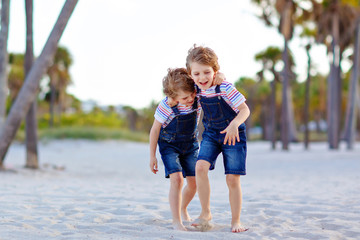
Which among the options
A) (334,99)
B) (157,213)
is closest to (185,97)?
(157,213)

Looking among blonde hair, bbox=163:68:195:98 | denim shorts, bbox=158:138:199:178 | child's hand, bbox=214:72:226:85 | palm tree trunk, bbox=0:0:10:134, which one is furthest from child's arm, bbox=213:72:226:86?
palm tree trunk, bbox=0:0:10:134

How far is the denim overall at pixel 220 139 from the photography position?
351cm

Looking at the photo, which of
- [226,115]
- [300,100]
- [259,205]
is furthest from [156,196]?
[300,100]

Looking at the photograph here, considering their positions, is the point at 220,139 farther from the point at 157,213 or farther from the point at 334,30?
the point at 334,30

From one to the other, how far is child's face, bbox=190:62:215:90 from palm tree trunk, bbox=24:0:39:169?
6439mm

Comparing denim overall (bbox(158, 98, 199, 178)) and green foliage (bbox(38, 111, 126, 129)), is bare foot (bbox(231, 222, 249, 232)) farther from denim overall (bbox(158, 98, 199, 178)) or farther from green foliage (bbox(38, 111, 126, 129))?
green foliage (bbox(38, 111, 126, 129))

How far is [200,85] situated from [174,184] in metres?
0.90

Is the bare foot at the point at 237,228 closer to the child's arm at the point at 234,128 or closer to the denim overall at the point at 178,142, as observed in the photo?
the denim overall at the point at 178,142

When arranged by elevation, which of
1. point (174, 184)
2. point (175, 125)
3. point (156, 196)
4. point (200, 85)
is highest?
point (200, 85)

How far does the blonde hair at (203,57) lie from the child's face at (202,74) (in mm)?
33

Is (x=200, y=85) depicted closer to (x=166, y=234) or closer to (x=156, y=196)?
(x=166, y=234)

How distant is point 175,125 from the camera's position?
376 cm

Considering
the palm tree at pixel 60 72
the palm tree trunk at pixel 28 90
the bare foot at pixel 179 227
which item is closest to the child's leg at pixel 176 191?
the bare foot at pixel 179 227

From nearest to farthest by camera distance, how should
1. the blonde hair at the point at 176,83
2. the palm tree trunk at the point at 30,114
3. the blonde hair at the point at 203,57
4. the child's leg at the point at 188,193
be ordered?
the blonde hair at the point at 203,57, the blonde hair at the point at 176,83, the child's leg at the point at 188,193, the palm tree trunk at the point at 30,114
